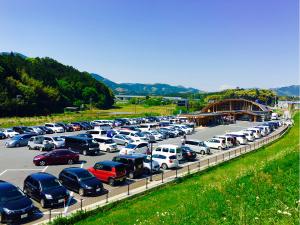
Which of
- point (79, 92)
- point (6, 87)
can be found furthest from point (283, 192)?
point (79, 92)

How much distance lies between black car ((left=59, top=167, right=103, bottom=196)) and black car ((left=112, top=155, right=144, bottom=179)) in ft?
14.7

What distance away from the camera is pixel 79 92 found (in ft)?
420

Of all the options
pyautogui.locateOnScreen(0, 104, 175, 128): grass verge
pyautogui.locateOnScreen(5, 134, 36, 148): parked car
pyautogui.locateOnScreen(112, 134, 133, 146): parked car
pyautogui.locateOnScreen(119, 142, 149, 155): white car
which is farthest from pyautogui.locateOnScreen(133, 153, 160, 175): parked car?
pyautogui.locateOnScreen(0, 104, 175, 128): grass verge

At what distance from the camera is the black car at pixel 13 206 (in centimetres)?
1476

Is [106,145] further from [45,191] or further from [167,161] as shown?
[45,191]

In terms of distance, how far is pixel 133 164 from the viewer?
2425 cm

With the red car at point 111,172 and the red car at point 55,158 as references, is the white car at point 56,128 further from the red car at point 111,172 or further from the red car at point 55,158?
the red car at point 111,172

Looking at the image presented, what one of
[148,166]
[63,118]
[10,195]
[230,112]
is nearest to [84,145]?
[148,166]

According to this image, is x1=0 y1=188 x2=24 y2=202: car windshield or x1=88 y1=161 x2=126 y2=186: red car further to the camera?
x1=88 y1=161 x2=126 y2=186: red car

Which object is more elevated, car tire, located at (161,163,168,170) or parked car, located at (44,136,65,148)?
parked car, located at (44,136,65,148)

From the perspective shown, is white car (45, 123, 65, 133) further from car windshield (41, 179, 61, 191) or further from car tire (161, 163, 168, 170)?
car windshield (41, 179, 61, 191)

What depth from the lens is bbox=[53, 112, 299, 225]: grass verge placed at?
10.2 metres

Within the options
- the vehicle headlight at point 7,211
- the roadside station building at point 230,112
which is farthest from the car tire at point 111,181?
the roadside station building at point 230,112

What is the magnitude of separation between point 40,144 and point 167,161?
14836 mm
